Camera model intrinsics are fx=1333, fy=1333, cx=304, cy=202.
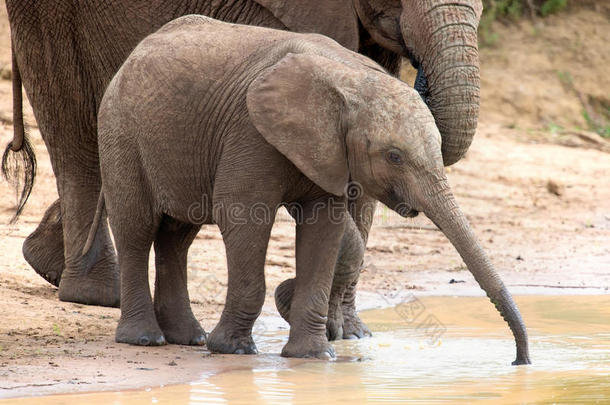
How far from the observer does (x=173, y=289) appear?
262 inches

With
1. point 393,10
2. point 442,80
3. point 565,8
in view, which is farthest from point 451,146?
point 565,8

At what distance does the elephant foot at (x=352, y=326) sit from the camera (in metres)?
6.88

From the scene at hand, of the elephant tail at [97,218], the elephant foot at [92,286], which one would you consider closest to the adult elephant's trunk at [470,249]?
the elephant tail at [97,218]

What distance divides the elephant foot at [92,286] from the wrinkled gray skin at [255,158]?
119cm

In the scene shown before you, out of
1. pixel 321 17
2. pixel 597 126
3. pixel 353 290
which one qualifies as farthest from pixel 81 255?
pixel 597 126

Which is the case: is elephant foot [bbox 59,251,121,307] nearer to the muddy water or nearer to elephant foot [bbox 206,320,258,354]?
the muddy water

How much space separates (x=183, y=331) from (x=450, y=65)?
187cm

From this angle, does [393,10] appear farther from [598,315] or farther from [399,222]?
[399,222]

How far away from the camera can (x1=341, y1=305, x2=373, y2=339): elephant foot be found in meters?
6.88

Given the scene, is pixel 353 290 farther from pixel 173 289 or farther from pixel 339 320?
pixel 173 289

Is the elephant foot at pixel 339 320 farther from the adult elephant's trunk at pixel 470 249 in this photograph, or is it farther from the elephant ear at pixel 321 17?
the elephant ear at pixel 321 17

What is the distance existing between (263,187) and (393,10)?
4.06ft

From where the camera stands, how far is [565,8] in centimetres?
1579

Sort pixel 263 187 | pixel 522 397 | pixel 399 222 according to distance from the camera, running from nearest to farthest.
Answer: pixel 522 397 → pixel 263 187 → pixel 399 222
